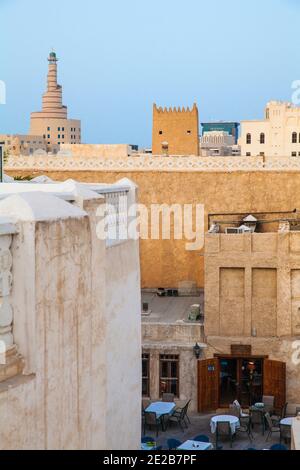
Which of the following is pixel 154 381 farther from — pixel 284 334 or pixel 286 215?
pixel 286 215

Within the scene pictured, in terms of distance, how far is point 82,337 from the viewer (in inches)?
229

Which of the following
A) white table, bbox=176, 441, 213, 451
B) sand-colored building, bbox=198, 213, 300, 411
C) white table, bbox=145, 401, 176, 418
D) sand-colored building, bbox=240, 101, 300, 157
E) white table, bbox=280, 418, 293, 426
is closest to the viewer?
white table, bbox=176, 441, 213, 451

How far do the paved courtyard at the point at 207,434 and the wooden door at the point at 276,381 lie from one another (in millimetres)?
1013

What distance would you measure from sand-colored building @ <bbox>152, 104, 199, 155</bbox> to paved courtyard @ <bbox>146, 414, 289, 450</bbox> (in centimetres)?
2131

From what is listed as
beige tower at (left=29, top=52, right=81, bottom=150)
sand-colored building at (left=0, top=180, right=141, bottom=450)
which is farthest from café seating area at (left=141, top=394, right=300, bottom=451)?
beige tower at (left=29, top=52, right=81, bottom=150)

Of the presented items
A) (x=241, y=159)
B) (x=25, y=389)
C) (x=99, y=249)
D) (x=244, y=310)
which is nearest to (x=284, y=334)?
(x=244, y=310)

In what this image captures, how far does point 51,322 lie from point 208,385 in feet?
44.3

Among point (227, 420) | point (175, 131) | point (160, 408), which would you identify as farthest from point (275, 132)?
point (227, 420)

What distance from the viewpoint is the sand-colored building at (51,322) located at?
5008 millimetres

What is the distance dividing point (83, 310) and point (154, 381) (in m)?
13.3

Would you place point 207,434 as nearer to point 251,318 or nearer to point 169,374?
point 169,374

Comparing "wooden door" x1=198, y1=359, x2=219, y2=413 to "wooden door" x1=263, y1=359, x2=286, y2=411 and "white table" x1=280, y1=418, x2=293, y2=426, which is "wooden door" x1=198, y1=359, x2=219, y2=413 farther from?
"white table" x1=280, y1=418, x2=293, y2=426

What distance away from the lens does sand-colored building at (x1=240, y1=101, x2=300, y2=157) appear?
67.5 meters

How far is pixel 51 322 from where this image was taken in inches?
207
